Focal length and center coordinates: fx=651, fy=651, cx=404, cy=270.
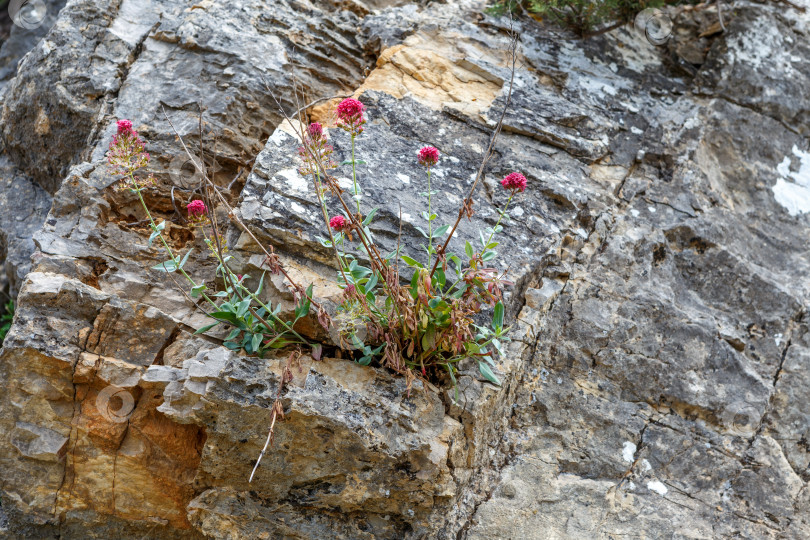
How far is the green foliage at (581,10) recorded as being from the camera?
430 cm

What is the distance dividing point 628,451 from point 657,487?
211mm

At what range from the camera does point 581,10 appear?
4.39m

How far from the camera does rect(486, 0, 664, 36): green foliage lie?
14.1 ft

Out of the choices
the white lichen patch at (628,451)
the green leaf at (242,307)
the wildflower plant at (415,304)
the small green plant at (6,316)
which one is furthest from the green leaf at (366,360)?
the small green plant at (6,316)

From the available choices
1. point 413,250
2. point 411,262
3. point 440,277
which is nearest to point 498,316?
point 440,277

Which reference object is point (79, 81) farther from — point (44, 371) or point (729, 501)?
point (729, 501)

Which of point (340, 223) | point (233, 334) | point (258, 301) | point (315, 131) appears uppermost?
point (315, 131)

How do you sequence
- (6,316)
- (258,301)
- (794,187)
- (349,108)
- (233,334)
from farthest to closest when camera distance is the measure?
1. (6,316)
2. (794,187)
3. (233,334)
4. (258,301)
5. (349,108)

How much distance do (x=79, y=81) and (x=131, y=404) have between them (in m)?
2.17

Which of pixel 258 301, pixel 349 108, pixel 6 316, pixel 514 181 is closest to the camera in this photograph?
pixel 349 108

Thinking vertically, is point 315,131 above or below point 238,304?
above

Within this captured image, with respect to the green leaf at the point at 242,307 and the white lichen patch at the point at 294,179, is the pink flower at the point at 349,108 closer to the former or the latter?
the white lichen patch at the point at 294,179

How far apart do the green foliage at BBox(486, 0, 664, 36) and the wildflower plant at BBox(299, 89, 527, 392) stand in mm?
2037

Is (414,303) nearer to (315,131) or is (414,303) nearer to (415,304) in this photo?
(415,304)
